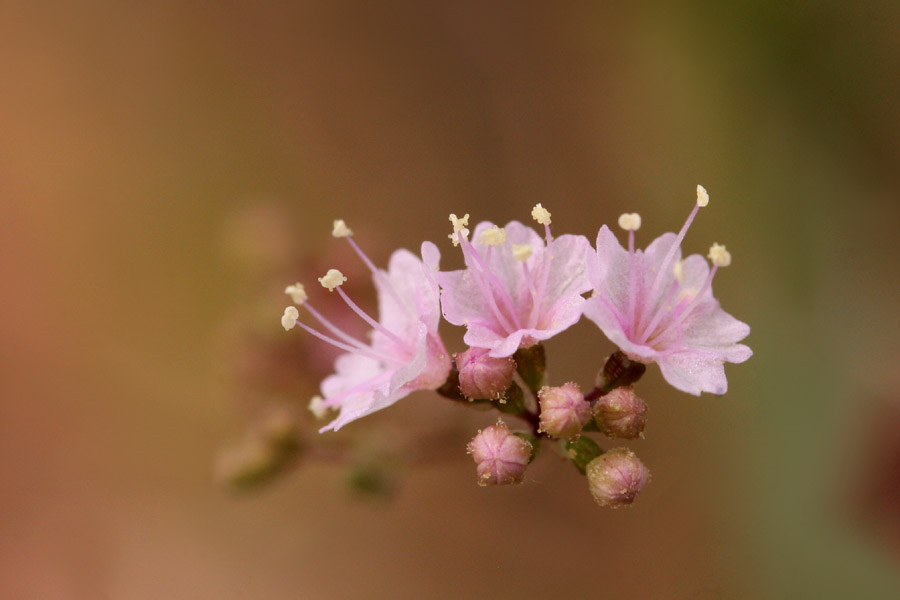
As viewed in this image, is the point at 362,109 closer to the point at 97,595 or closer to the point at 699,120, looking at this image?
the point at 699,120

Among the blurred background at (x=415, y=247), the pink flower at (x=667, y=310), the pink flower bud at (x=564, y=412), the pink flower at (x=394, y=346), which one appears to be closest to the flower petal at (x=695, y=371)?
the pink flower at (x=667, y=310)

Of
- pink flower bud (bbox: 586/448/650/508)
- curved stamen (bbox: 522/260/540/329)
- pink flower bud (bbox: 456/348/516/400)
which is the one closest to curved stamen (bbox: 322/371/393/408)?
pink flower bud (bbox: 456/348/516/400)

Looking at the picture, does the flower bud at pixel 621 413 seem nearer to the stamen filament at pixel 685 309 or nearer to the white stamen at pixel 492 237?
the stamen filament at pixel 685 309

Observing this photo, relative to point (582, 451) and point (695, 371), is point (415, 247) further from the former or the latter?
point (695, 371)

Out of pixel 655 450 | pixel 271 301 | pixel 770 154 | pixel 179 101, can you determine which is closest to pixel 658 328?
pixel 271 301

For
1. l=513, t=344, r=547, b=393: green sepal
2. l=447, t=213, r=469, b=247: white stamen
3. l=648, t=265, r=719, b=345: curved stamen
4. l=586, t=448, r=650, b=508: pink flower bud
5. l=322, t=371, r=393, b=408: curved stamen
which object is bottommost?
l=586, t=448, r=650, b=508: pink flower bud

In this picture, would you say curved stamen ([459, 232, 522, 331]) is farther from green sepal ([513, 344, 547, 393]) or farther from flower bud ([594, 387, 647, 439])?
flower bud ([594, 387, 647, 439])
